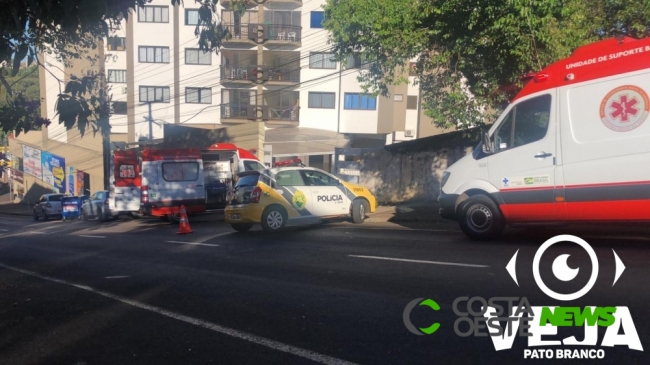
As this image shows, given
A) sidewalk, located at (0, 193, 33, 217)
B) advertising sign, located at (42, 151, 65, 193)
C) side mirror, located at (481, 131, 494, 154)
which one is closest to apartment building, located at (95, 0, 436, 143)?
advertising sign, located at (42, 151, 65, 193)

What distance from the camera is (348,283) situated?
7.79m

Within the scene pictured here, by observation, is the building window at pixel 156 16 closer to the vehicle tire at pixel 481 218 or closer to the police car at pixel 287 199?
the police car at pixel 287 199

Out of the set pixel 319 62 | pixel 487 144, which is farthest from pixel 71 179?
pixel 487 144

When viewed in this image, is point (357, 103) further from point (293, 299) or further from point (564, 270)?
point (293, 299)

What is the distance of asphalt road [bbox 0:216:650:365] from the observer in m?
5.32

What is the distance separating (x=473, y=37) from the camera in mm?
14023

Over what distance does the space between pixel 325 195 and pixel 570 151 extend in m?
7.08

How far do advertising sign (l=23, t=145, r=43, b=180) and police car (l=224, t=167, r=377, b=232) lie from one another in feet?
153

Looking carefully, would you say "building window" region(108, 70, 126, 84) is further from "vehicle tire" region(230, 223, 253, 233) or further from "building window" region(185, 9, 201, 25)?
"vehicle tire" region(230, 223, 253, 233)

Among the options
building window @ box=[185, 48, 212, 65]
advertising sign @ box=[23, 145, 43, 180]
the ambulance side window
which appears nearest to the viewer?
the ambulance side window

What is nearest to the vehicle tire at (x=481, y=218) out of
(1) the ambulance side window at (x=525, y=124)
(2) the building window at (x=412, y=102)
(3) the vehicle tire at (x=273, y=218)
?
(1) the ambulance side window at (x=525, y=124)

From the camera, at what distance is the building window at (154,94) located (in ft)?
139

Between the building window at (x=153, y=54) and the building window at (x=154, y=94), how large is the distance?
1866mm

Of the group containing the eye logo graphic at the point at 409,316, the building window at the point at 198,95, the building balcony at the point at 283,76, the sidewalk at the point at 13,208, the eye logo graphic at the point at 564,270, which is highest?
the building balcony at the point at 283,76
